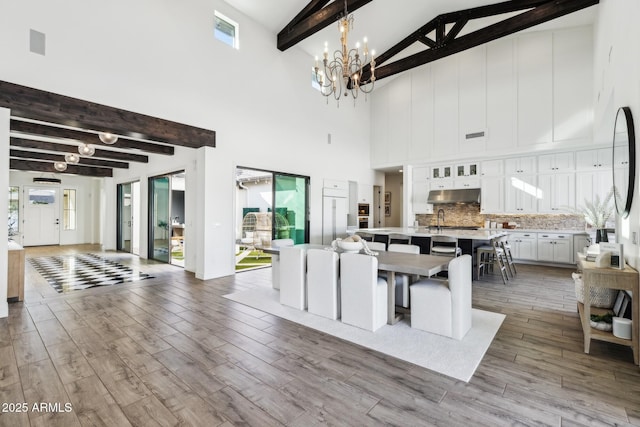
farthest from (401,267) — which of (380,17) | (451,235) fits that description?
(380,17)

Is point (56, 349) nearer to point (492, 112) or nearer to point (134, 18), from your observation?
point (134, 18)

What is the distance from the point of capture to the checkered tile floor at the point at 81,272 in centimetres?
502

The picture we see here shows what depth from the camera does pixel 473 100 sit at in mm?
7586

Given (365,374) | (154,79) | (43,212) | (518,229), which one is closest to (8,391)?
(365,374)

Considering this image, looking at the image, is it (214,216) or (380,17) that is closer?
(214,216)

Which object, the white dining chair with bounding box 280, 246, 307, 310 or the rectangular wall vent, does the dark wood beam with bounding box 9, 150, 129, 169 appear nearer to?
the white dining chair with bounding box 280, 246, 307, 310

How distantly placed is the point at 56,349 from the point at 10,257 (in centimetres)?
229

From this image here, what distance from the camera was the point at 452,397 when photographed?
192cm

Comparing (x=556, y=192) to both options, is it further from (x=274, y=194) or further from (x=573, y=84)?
(x=274, y=194)

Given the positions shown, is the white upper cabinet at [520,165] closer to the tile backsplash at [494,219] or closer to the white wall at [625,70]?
the tile backsplash at [494,219]

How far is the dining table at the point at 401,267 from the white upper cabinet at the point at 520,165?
213 inches

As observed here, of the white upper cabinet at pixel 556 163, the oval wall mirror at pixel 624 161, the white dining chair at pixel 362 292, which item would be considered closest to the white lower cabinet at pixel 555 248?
the white upper cabinet at pixel 556 163

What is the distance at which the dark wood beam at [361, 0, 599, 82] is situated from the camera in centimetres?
538

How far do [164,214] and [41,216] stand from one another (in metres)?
7.04
